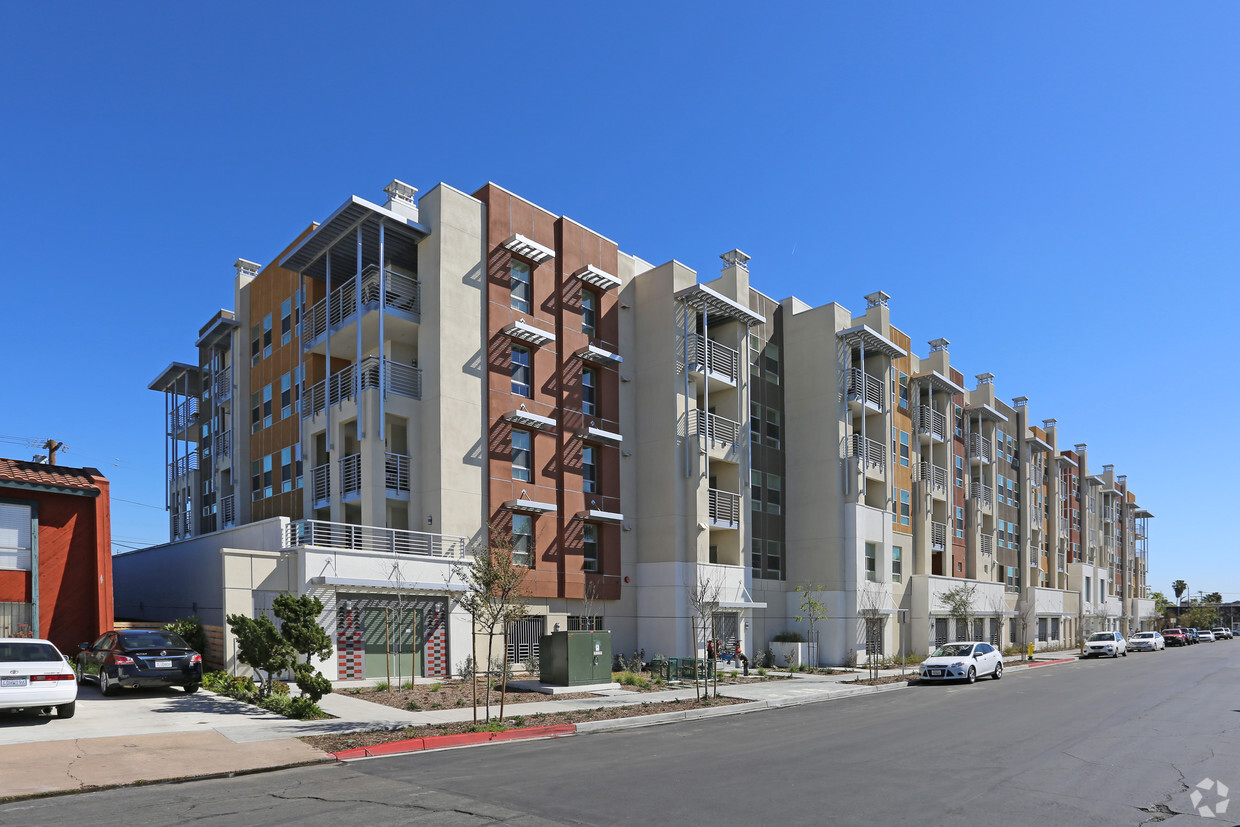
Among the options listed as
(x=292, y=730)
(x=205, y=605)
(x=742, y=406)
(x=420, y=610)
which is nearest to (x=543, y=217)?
(x=742, y=406)

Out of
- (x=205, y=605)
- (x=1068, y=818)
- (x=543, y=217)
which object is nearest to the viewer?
(x=1068, y=818)

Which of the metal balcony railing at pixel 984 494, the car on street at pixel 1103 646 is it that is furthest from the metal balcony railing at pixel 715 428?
the car on street at pixel 1103 646

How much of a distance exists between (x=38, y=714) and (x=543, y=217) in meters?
24.4

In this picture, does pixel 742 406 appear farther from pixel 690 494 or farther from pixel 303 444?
pixel 303 444

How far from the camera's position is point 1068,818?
34.1 feet

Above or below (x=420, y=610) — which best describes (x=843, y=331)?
above

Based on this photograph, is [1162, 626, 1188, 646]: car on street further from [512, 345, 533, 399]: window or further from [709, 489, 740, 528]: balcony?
[512, 345, 533, 399]: window

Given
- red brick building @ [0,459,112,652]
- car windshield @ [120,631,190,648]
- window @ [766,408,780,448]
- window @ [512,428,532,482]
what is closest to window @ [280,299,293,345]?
window @ [512,428,532,482]

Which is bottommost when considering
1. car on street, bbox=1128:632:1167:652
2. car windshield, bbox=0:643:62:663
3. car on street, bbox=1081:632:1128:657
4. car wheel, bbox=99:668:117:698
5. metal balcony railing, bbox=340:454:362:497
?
car on street, bbox=1128:632:1167:652

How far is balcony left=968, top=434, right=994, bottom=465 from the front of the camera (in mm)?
60228

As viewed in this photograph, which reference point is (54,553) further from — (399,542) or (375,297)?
(375,297)

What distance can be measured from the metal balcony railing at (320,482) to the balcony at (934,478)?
1298 inches

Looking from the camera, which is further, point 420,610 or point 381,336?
point 381,336

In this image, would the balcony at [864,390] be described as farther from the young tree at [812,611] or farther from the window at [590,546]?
the window at [590,546]
